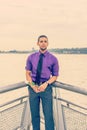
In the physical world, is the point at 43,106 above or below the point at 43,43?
below

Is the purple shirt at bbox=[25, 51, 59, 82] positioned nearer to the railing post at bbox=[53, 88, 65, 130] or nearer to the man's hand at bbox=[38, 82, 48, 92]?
the man's hand at bbox=[38, 82, 48, 92]

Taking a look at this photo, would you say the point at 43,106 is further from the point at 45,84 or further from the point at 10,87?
the point at 10,87

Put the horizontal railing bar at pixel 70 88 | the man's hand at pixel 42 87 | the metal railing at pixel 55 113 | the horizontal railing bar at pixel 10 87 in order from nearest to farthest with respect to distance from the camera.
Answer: the horizontal railing bar at pixel 10 87 → the horizontal railing bar at pixel 70 88 → the metal railing at pixel 55 113 → the man's hand at pixel 42 87

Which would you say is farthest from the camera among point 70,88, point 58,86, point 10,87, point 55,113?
point 55,113

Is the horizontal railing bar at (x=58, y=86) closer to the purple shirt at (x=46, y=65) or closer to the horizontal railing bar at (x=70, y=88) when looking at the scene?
the horizontal railing bar at (x=70, y=88)

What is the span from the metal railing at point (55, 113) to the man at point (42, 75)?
3.8 inches

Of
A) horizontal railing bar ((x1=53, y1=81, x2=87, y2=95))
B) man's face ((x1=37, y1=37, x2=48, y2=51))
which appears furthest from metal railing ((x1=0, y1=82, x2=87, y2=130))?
man's face ((x1=37, y1=37, x2=48, y2=51))

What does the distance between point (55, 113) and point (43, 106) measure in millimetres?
221

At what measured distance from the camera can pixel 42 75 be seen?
13.8ft

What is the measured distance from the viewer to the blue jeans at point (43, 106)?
13.8 feet

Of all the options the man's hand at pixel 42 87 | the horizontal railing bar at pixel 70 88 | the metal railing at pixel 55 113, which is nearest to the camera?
the horizontal railing bar at pixel 70 88

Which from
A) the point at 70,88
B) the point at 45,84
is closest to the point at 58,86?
the point at 45,84

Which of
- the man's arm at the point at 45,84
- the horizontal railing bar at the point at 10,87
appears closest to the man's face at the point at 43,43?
the man's arm at the point at 45,84

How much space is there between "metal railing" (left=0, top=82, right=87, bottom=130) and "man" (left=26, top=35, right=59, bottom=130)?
3.8 inches
